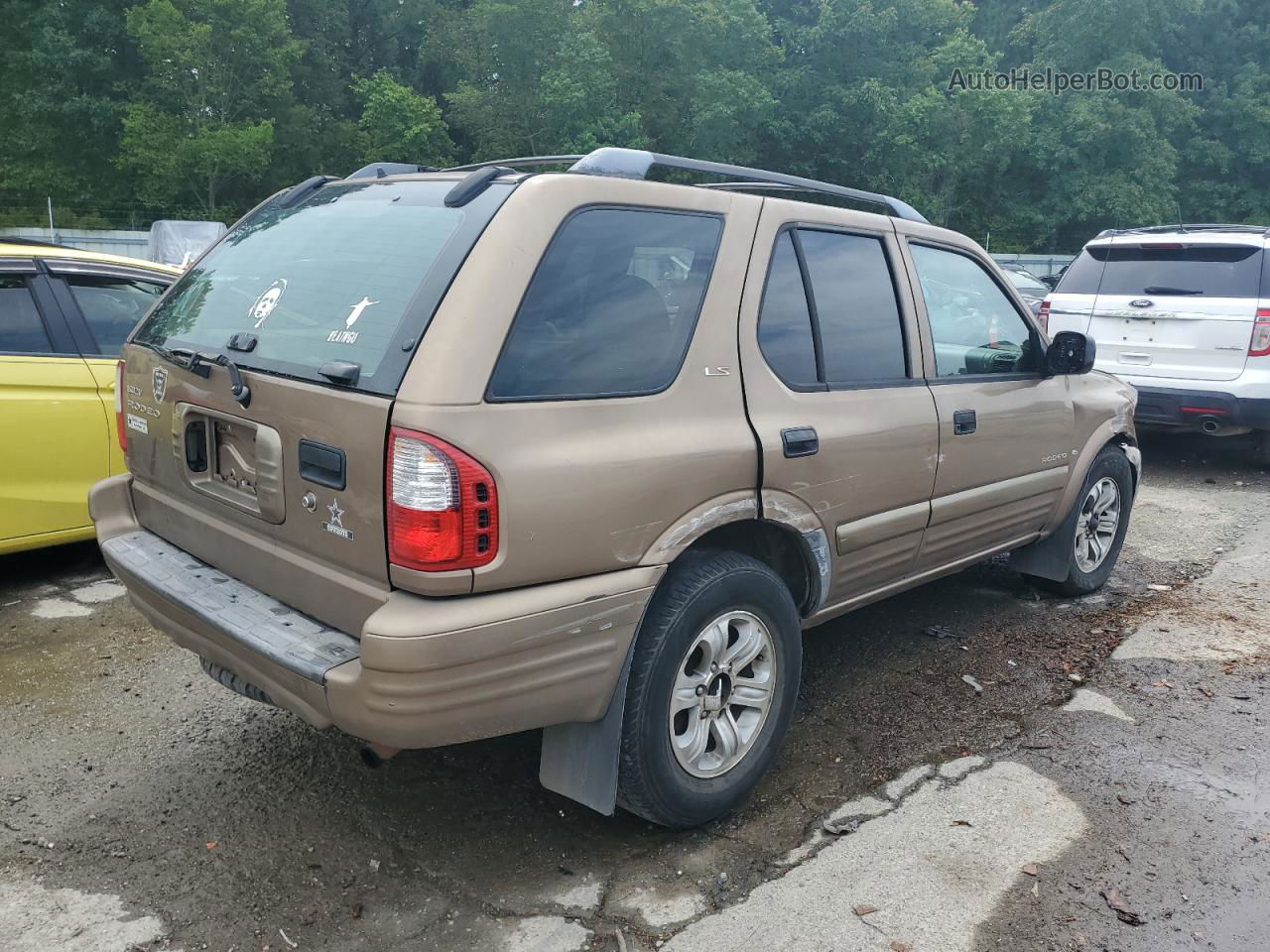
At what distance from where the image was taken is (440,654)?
2.28 meters

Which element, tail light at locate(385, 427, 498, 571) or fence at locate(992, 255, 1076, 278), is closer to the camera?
tail light at locate(385, 427, 498, 571)

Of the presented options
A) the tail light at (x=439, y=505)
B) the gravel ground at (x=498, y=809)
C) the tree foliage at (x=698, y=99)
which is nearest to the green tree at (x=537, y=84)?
the tree foliage at (x=698, y=99)

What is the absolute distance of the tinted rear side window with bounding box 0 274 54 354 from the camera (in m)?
4.67

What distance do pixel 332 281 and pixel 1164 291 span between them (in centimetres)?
699

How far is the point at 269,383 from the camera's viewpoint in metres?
2.63

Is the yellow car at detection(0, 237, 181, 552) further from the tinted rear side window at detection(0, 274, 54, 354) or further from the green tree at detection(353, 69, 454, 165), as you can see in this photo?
the green tree at detection(353, 69, 454, 165)

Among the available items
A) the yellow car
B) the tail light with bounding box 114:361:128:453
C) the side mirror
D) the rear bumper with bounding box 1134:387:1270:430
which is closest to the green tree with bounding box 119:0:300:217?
the yellow car

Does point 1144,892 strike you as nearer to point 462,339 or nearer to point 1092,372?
point 462,339

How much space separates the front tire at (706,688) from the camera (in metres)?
2.70

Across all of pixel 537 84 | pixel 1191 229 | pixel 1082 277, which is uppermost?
pixel 537 84

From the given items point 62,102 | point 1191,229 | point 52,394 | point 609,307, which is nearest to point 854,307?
point 609,307

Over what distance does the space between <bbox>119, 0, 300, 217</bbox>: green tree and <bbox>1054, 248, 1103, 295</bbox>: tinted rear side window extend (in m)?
31.6

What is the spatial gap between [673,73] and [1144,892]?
46.1 m

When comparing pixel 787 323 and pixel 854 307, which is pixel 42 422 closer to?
pixel 787 323
